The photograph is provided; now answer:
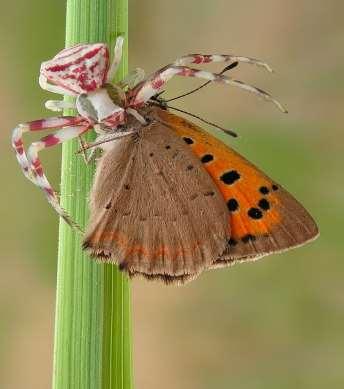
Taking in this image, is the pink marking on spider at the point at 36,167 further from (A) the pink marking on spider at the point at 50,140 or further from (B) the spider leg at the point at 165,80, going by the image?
(B) the spider leg at the point at 165,80

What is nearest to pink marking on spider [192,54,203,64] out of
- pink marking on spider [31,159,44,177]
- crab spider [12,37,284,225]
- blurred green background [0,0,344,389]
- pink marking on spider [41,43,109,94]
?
crab spider [12,37,284,225]

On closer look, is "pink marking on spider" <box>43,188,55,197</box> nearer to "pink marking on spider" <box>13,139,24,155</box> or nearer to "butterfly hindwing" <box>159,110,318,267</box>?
"pink marking on spider" <box>13,139,24,155</box>

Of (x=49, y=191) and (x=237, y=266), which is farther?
(x=237, y=266)

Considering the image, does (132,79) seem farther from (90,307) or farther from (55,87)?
(90,307)

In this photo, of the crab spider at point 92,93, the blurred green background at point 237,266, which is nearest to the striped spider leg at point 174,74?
the crab spider at point 92,93

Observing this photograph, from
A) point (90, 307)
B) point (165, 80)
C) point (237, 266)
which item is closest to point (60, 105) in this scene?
point (165, 80)

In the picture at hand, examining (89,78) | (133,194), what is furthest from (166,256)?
(89,78)
